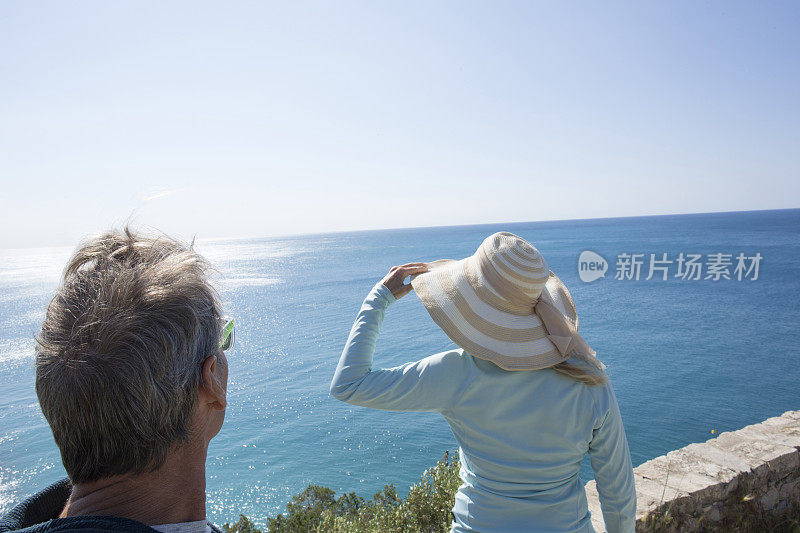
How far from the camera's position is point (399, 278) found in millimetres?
1774

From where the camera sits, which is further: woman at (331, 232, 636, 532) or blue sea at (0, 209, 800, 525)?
blue sea at (0, 209, 800, 525)

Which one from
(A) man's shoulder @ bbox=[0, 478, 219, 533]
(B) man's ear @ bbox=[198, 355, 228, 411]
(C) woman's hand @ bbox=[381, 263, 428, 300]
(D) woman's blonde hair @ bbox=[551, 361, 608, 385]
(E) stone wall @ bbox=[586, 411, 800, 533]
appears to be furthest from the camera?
(E) stone wall @ bbox=[586, 411, 800, 533]

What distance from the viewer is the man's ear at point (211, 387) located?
0.97 meters

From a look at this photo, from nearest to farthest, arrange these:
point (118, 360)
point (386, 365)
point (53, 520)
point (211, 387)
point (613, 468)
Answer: point (53, 520)
point (118, 360)
point (211, 387)
point (613, 468)
point (386, 365)

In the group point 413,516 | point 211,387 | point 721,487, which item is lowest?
point 413,516

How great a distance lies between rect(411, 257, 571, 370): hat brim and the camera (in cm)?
145

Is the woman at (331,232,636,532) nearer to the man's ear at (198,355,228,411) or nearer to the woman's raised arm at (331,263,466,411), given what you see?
→ the woman's raised arm at (331,263,466,411)

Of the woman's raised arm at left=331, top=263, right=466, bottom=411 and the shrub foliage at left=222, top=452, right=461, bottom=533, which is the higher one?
the woman's raised arm at left=331, top=263, right=466, bottom=411

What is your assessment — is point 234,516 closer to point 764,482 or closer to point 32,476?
point 32,476

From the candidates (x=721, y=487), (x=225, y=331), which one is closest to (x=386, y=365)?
(x=721, y=487)

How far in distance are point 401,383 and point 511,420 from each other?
39 cm

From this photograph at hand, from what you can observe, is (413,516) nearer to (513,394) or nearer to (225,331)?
(513,394)

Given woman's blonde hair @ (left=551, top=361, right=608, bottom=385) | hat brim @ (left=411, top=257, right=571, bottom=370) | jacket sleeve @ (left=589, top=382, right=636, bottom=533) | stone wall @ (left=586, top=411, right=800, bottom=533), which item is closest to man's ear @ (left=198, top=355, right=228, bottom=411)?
hat brim @ (left=411, top=257, right=571, bottom=370)

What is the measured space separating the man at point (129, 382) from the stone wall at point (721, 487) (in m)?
2.48
